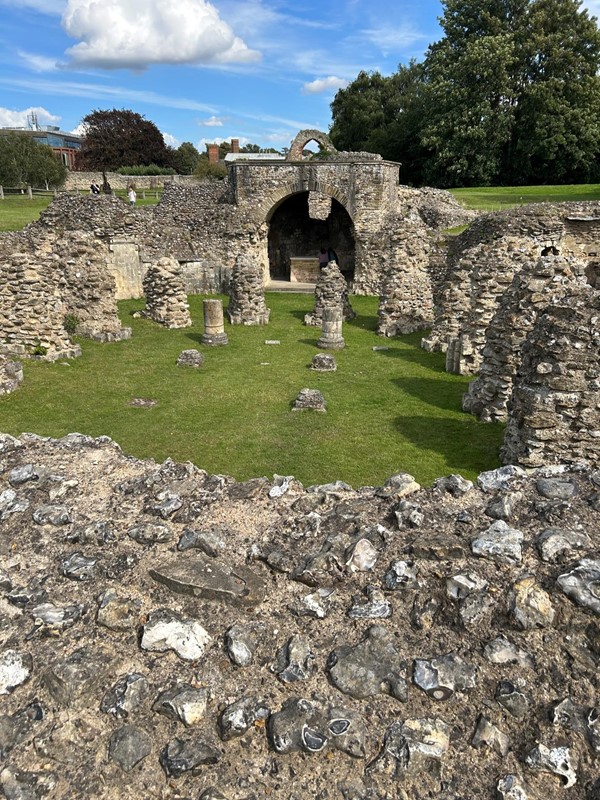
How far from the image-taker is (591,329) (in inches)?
276

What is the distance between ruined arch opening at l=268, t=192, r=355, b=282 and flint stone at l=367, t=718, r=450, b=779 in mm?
27150

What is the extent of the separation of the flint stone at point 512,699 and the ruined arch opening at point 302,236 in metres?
27.0

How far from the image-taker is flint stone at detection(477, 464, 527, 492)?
338cm

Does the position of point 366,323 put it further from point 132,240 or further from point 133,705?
point 133,705

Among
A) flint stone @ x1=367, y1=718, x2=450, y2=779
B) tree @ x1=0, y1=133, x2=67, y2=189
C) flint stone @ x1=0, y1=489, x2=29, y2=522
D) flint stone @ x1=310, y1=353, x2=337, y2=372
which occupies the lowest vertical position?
flint stone @ x1=310, y1=353, x2=337, y2=372

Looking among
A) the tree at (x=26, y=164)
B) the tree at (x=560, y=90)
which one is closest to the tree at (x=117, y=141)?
the tree at (x=26, y=164)

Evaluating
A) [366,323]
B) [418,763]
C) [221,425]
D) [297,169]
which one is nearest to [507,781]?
[418,763]

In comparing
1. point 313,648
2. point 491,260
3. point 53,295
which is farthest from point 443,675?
point 53,295

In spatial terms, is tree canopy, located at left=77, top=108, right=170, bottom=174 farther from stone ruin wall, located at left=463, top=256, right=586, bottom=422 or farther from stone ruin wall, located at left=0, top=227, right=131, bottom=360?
stone ruin wall, located at left=463, top=256, right=586, bottom=422

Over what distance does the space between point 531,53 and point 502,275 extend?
30.1 metres

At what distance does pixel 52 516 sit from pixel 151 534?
0.67 meters

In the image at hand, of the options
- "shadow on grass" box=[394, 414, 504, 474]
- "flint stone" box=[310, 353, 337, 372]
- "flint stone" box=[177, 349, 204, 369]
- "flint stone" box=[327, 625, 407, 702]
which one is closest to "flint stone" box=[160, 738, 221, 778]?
"flint stone" box=[327, 625, 407, 702]

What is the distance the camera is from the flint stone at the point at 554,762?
7.23 feet

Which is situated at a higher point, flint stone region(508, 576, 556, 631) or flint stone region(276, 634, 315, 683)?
flint stone region(508, 576, 556, 631)
